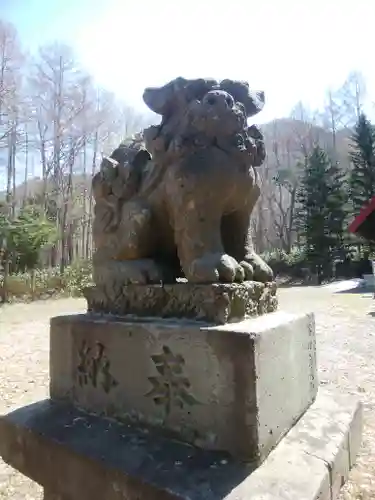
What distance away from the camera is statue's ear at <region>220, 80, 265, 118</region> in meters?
1.52

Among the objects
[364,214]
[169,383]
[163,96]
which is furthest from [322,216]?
[169,383]

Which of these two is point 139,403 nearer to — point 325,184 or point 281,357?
point 281,357

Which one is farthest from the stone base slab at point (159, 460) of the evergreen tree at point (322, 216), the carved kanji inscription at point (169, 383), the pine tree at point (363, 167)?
the pine tree at point (363, 167)

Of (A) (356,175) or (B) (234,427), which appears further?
(A) (356,175)

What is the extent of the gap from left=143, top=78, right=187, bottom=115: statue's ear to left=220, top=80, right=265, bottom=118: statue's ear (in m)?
0.19

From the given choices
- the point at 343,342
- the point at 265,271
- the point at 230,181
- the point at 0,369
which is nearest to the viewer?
the point at 230,181

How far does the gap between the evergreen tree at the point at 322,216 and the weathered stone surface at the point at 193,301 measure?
1684 cm

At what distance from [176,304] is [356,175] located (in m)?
19.7

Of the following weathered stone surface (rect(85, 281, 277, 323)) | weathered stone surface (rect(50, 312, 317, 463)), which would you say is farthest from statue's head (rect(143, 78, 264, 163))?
weathered stone surface (rect(50, 312, 317, 463))

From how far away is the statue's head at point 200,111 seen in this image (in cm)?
141

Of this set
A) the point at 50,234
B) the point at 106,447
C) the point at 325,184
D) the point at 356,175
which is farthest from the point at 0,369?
the point at 356,175

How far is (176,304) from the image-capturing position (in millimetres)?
1361

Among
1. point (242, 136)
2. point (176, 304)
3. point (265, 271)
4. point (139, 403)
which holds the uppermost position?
point (242, 136)

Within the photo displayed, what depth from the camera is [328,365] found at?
3777mm
